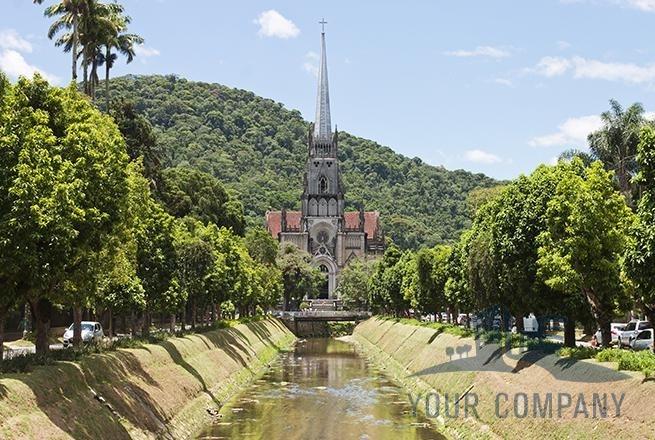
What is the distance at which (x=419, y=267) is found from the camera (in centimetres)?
8369

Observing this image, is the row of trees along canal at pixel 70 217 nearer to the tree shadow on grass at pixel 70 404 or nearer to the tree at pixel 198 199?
the tree shadow on grass at pixel 70 404

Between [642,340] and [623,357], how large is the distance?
988 inches

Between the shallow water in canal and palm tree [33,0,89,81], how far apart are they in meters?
28.0

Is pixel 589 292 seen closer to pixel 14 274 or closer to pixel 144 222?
pixel 14 274

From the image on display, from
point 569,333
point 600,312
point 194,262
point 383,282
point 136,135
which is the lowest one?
point 569,333

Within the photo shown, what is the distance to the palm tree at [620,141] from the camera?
257 feet

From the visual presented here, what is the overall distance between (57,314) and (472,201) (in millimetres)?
84054

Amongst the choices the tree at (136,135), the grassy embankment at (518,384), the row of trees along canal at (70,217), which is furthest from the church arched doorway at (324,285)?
the row of trees along canal at (70,217)

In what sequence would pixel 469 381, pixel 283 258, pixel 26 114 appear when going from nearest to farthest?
pixel 26 114 → pixel 469 381 → pixel 283 258

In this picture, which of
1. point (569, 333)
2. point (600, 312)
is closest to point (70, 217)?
point (600, 312)

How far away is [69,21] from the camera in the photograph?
64.5m

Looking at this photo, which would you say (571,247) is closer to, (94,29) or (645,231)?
(645,231)

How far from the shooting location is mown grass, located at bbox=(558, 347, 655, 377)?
2792cm

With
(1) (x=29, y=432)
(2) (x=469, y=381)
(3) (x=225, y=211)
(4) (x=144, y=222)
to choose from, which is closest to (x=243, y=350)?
(4) (x=144, y=222)
